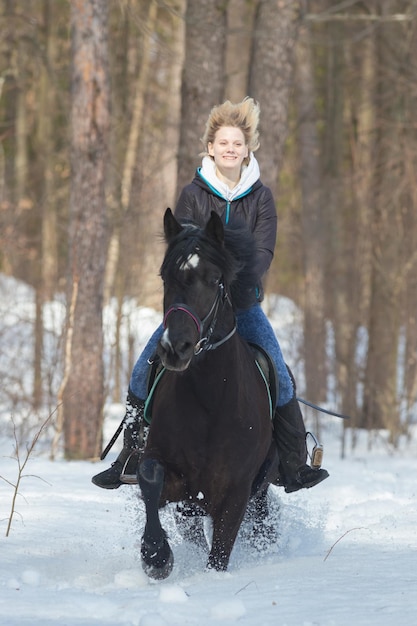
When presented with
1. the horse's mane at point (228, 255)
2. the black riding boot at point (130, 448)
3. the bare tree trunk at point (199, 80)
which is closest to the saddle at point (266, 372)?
the black riding boot at point (130, 448)

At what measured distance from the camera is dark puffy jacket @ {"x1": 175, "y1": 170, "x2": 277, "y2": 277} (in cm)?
586

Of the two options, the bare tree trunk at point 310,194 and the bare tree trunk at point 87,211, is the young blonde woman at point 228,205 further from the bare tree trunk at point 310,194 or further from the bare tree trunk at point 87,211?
the bare tree trunk at point 310,194

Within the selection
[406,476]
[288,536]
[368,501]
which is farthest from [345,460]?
[288,536]

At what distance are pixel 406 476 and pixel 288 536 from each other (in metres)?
4.42

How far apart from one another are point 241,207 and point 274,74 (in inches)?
262

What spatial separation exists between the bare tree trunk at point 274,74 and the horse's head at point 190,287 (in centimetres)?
685

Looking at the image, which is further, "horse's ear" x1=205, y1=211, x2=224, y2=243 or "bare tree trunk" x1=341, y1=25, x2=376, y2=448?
"bare tree trunk" x1=341, y1=25, x2=376, y2=448

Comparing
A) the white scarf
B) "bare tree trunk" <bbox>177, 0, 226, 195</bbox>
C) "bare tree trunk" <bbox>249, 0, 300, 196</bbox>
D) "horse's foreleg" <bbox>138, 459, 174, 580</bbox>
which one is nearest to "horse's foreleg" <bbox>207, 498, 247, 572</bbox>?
"horse's foreleg" <bbox>138, 459, 174, 580</bbox>

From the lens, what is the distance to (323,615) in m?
4.29

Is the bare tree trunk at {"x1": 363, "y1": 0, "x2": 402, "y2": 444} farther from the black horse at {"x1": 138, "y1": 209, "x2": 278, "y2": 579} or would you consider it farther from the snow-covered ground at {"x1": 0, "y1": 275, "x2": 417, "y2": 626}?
the black horse at {"x1": 138, "y1": 209, "x2": 278, "y2": 579}

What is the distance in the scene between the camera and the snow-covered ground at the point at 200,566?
4.32 meters

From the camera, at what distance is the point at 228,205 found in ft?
19.4

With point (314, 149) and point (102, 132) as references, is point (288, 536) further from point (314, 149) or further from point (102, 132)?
point (314, 149)

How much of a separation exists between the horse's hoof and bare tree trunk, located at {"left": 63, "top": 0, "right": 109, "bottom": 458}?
6062mm
